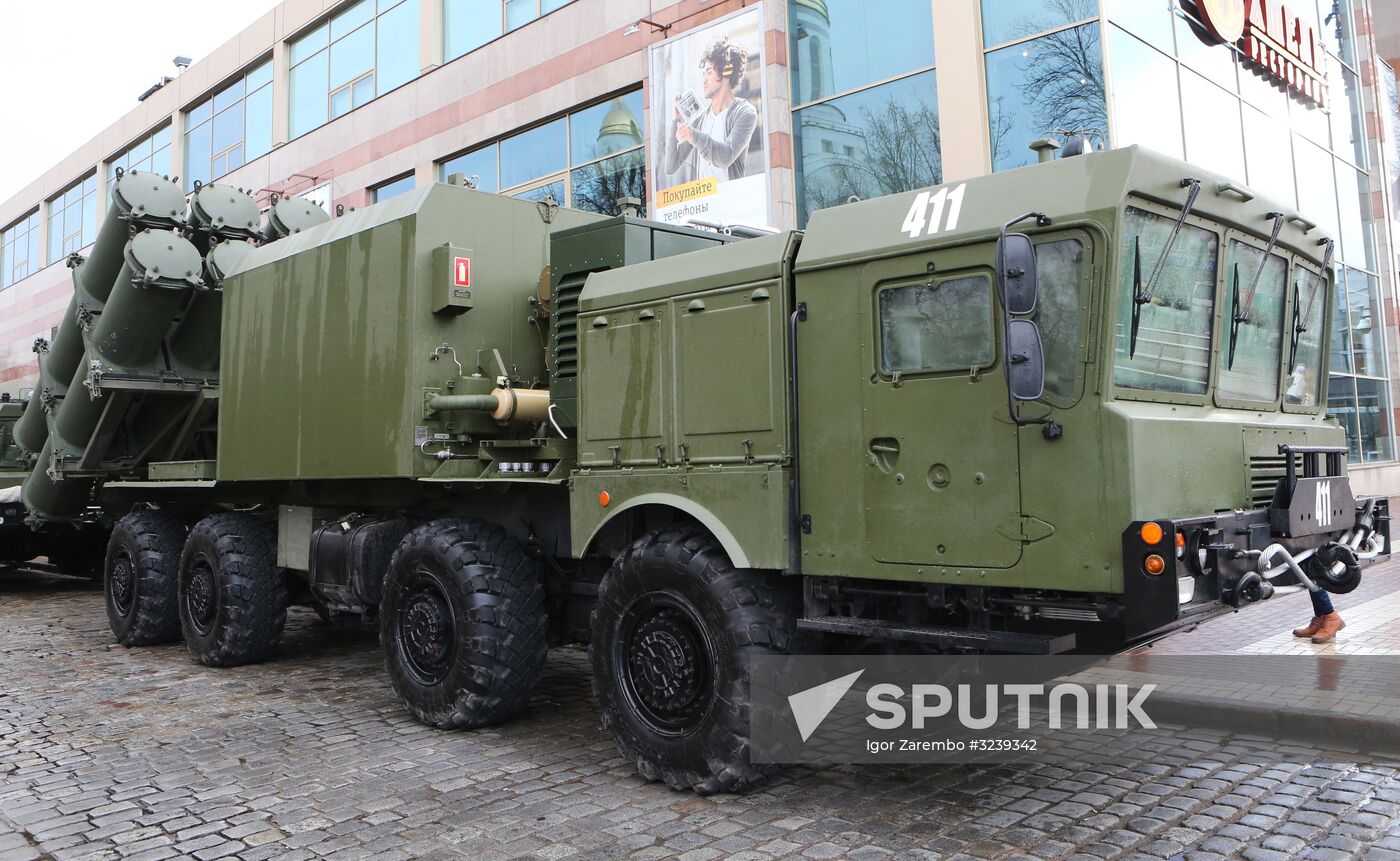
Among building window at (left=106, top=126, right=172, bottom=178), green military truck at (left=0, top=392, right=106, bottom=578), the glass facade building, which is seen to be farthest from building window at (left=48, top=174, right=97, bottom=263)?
green military truck at (left=0, top=392, right=106, bottom=578)

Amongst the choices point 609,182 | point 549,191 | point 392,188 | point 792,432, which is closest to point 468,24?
point 392,188

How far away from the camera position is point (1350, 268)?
21531 mm

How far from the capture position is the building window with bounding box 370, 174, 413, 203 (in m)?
21.2

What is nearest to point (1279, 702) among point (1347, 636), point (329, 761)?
point (1347, 636)

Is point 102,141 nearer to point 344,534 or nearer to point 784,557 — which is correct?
point 344,534

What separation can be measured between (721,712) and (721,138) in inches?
465

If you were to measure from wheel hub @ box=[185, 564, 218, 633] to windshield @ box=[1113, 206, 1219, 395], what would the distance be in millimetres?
7621

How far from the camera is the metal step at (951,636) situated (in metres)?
4.21

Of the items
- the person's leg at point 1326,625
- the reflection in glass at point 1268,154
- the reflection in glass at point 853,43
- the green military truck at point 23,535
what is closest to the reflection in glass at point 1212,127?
the reflection in glass at point 1268,154

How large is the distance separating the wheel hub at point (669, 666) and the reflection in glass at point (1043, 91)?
8.79 metres

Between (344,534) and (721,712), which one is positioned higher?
(344,534)

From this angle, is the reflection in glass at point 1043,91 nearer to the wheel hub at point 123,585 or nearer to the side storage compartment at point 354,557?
the side storage compartment at point 354,557

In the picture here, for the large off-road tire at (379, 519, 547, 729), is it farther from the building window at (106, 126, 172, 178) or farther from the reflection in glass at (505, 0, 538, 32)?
the building window at (106, 126, 172, 178)

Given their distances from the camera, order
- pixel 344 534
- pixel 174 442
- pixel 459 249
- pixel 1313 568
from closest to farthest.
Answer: pixel 1313 568 → pixel 459 249 → pixel 344 534 → pixel 174 442
